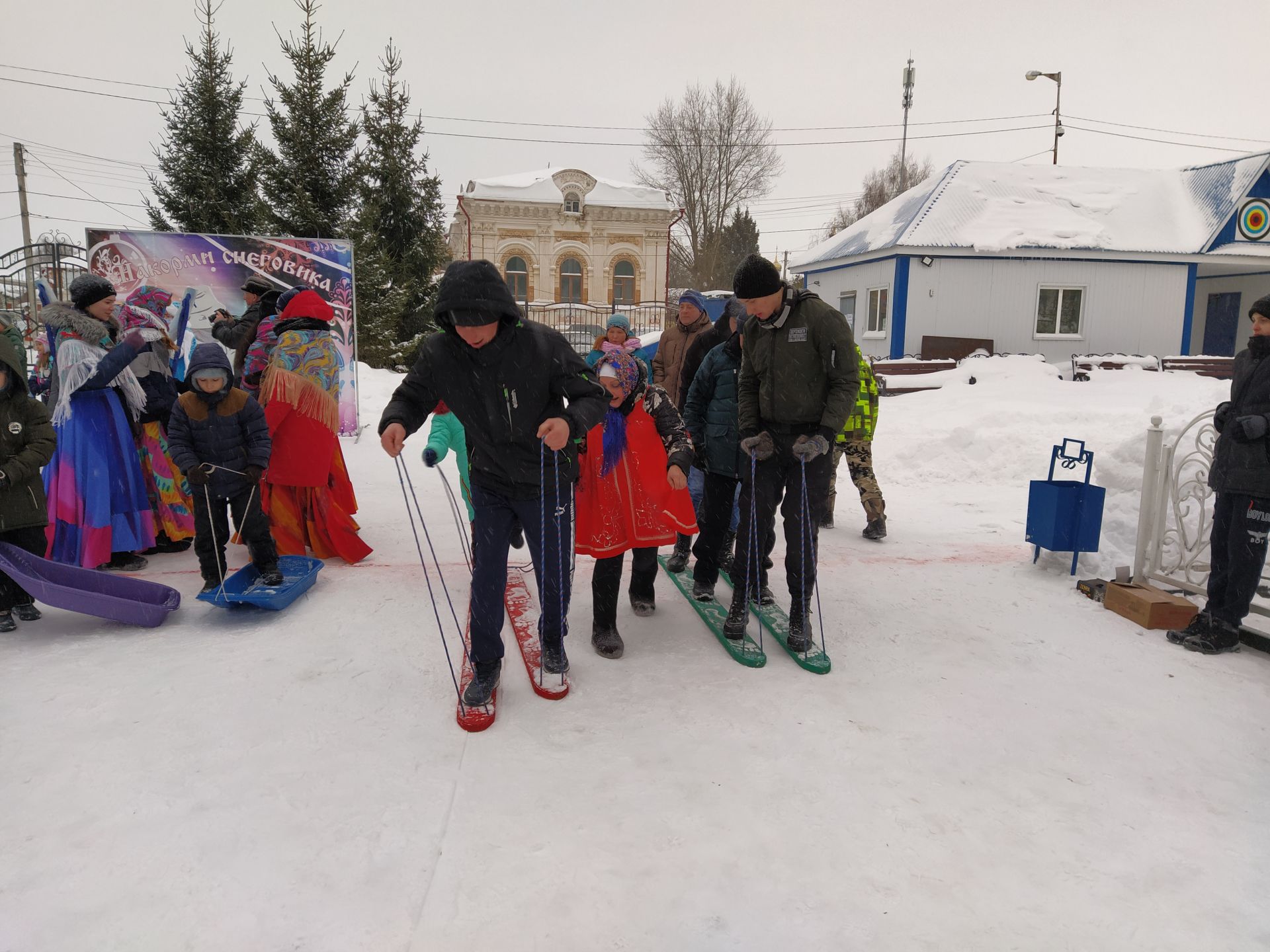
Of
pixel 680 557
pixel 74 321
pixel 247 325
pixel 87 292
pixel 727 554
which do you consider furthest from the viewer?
pixel 247 325

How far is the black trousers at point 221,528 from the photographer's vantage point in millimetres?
4434

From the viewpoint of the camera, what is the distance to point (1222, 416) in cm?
395

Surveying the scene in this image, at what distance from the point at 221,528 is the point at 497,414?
99.1 inches

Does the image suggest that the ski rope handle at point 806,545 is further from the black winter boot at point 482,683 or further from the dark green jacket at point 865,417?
the dark green jacket at point 865,417

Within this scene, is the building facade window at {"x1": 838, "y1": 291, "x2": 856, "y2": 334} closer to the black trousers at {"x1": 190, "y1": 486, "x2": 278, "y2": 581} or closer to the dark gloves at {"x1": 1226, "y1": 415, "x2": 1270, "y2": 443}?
the dark gloves at {"x1": 1226, "y1": 415, "x2": 1270, "y2": 443}

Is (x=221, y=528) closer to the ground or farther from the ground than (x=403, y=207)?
closer to the ground

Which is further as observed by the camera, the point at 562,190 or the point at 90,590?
the point at 562,190


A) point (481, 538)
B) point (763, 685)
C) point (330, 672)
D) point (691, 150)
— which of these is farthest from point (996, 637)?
point (691, 150)

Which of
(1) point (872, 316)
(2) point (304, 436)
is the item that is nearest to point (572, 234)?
(1) point (872, 316)

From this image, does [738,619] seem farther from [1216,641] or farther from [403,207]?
[403,207]

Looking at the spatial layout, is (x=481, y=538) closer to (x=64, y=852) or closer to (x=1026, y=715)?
(x=64, y=852)

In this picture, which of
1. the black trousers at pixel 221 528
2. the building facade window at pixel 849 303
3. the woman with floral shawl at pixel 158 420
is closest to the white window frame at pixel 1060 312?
the building facade window at pixel 849 303

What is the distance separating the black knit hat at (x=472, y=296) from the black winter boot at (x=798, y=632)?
2.10 m

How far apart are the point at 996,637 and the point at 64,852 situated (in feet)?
13.5
